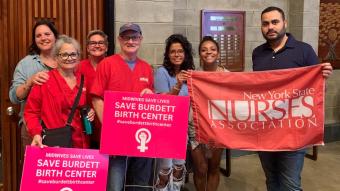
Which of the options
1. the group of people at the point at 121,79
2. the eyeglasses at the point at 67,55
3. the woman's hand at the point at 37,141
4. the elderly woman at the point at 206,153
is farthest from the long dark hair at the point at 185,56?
the woman's hand at the point at 37,141

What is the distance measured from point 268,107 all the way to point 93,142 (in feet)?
4.09

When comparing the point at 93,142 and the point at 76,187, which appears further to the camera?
the point at 93,142

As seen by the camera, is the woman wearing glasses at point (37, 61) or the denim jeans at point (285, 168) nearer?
the denim jeans at point (285, 168)

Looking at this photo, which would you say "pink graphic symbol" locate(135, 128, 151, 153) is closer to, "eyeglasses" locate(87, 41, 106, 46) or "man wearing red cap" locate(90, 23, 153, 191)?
"man wearing red cap" locate(90, 23, 153, 191)

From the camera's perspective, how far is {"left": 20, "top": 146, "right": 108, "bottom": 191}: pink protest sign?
7.98 ft

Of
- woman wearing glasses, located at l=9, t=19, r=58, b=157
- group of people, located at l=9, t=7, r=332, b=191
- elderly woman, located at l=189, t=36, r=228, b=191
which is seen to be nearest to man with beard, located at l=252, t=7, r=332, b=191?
group of people, located at l=9, t=7, r=332, b=191

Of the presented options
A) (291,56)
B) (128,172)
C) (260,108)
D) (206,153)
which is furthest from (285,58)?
(128,172)

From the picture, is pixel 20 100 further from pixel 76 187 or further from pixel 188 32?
pixel 188 32

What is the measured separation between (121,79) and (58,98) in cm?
42

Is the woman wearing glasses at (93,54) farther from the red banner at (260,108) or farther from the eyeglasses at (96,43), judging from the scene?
the red banner at (260,108)

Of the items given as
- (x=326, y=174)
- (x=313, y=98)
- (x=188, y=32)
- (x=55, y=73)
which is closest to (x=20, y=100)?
(x=55, y=73)

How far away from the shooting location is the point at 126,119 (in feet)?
8.55

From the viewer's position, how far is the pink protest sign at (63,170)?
7.98ft

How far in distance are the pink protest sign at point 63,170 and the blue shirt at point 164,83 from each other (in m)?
0.76
